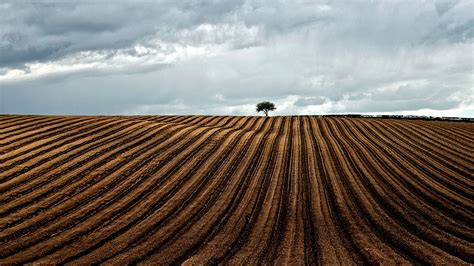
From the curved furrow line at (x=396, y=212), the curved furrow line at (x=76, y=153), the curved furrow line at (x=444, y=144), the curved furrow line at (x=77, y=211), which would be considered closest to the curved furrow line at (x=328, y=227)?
the curved furrow line at (x=396, y=212)

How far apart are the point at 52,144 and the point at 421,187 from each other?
89.2 ft

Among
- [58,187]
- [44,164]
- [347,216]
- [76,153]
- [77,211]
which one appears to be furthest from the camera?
[76,153]

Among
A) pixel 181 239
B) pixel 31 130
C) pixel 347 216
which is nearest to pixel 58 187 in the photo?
pixel 181 239

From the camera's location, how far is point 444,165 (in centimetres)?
3641

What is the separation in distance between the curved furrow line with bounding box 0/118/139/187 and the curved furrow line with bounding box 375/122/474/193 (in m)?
25.6

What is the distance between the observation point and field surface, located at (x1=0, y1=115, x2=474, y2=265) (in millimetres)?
20219

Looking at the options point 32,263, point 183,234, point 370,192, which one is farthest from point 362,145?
point 32,263

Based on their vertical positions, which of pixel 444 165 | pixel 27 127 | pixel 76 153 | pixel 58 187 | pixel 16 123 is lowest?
pixel 58 187

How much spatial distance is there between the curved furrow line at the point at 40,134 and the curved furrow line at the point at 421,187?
27718 millimetres

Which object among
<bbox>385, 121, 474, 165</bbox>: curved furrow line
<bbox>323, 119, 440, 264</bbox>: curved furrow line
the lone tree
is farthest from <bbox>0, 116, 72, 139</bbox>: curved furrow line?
the lone tree

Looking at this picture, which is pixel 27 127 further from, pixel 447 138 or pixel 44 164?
pixel 447 138

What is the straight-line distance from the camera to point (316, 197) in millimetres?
28297

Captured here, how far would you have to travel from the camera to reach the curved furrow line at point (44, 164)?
28.9m

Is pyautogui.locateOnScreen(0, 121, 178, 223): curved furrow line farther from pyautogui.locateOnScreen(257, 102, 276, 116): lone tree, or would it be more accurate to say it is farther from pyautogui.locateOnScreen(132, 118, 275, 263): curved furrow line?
pyautogui.locateOnScreen(257, 102, 276, 116): lone tree
